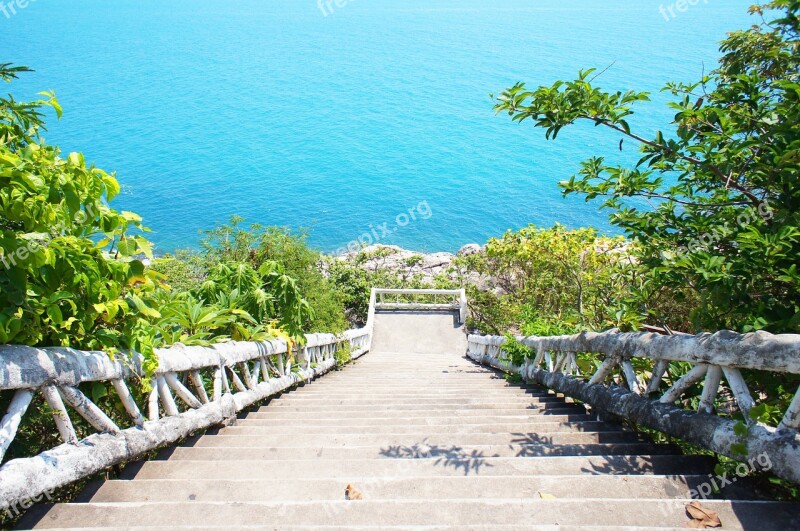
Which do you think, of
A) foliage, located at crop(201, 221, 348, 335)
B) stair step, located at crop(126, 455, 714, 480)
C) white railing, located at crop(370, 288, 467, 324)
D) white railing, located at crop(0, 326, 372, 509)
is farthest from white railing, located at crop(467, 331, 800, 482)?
white railing, located at crop(370, 288, 467, 324)

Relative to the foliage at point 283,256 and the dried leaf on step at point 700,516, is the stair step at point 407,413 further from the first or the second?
the dried leaf on step at point 700,516

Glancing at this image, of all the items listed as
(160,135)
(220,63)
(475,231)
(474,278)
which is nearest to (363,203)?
(475,231)

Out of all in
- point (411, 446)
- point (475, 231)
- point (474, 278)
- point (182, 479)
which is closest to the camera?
point (182, 479)

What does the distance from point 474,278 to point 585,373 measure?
17.7 metres

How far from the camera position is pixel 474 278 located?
23516 millimetres

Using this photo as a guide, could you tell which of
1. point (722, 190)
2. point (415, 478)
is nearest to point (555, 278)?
point (722, 190)

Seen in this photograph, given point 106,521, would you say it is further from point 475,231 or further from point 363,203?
point 363,203

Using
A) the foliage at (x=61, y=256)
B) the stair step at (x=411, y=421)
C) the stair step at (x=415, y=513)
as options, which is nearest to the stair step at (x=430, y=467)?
the stair step at (x=415, y=513)

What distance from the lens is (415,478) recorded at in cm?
320

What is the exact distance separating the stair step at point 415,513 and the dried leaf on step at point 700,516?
33 mm

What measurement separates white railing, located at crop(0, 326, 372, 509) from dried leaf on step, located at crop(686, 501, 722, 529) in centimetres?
305

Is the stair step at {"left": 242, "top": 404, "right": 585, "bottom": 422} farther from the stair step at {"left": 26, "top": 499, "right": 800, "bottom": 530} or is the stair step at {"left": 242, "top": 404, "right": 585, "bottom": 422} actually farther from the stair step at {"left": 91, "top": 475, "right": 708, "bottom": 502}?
the stair step at {"left": 26, "top": 499, "right": 800, "bottom": 530}

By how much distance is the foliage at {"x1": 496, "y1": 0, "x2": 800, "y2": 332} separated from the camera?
3.18 m

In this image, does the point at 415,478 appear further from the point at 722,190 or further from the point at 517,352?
the point at 517,352
